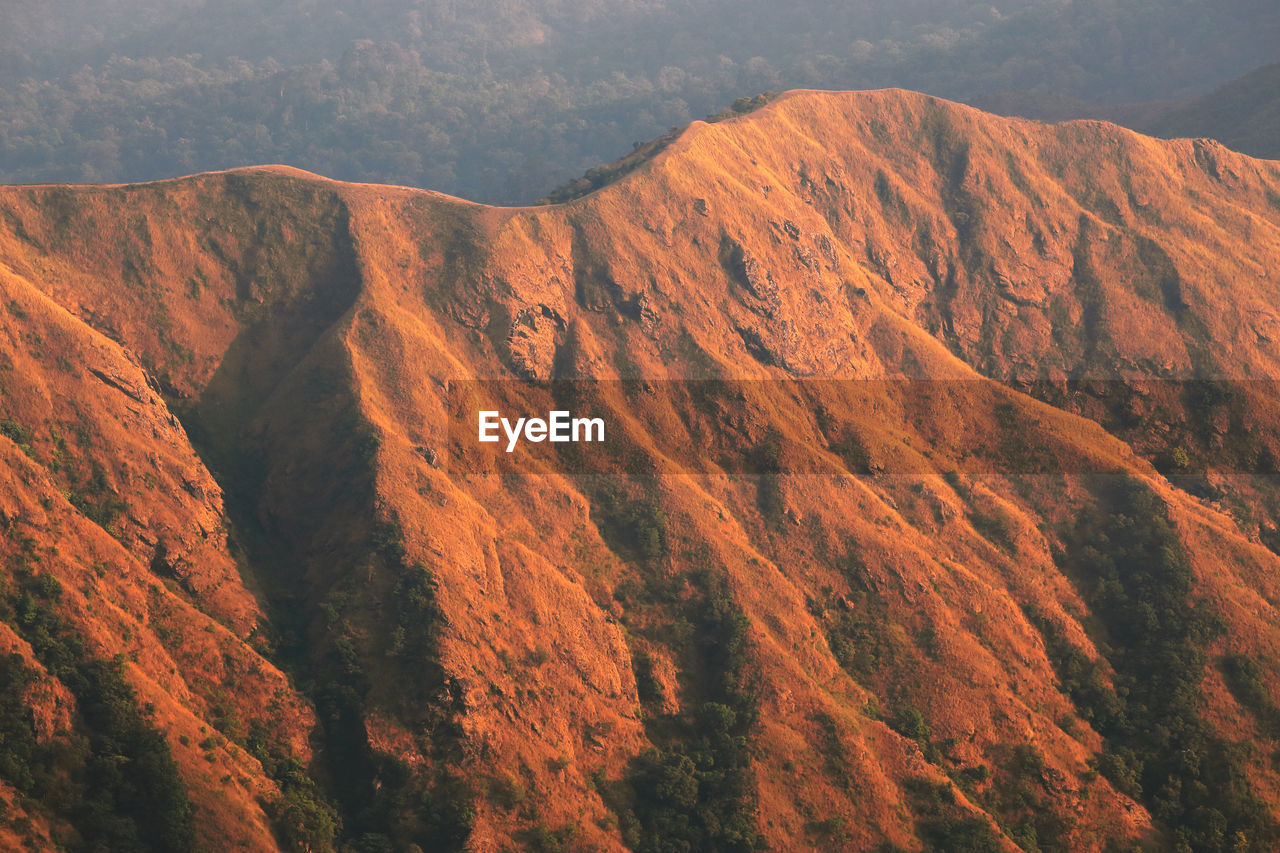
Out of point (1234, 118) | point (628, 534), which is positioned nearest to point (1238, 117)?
point (1234, 118)

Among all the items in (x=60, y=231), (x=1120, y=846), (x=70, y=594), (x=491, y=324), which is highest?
(x=60, y=231)

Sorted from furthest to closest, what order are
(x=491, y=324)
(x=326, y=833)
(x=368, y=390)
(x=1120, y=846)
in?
(x=491, y=324), (x=368, y=390), (x=1120, y=846), (x=326, y=833)

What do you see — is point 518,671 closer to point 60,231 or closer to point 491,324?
point 491,324

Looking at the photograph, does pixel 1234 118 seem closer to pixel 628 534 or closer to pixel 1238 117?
pixel 1238 117

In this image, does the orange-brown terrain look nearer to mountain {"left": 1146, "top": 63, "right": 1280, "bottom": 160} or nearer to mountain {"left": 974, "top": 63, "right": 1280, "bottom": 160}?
mountain {"left": 1146, "top": 63, "right": 1280, "bottom": 160}

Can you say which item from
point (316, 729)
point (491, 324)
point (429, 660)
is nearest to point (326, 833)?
point (316, 729)

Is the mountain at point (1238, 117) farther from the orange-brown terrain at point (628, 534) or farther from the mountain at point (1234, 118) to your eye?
the orange-brown terrain at point (628, 534)

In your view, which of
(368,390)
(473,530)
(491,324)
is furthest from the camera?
(491,324)

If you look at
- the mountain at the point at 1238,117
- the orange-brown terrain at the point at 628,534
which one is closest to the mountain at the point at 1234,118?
the mountain at the point at 1238,117

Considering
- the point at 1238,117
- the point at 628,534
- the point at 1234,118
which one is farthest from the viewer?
the point at 1234,118
